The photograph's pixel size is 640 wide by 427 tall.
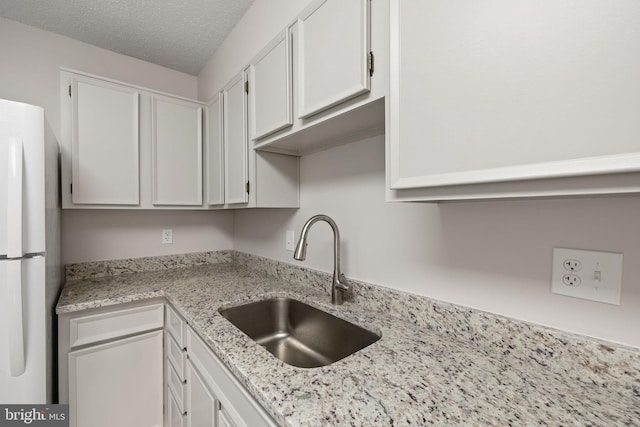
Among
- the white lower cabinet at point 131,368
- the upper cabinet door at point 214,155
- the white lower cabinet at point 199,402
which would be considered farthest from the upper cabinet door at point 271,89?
the white lower cabinet at point 199,402

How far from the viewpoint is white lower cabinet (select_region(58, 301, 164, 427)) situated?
4.29 feet

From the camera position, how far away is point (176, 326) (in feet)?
4.48

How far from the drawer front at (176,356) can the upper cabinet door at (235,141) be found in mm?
799

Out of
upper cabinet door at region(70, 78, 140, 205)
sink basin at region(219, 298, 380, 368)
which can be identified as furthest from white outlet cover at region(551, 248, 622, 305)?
upper cabinet door at region(70, 78, 140, 205)

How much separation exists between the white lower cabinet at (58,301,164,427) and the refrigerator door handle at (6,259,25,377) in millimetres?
328

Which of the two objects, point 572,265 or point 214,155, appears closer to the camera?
point 572,265

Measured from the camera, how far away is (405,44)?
0.67 metres

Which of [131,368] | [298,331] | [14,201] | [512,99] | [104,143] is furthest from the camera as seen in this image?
[104,143]

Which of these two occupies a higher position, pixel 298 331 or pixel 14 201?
pixel 14 201

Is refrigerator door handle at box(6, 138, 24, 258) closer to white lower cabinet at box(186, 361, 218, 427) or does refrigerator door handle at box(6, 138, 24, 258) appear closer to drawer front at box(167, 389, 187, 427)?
white lower cabinet at box(186, 361, 218, 427)

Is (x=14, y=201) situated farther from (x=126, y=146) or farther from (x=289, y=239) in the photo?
(x=289, y=239)

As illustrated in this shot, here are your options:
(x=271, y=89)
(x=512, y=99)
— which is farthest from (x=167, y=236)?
(x=512, y=99)

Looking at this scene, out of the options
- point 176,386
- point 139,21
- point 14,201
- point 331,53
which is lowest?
point 176,386

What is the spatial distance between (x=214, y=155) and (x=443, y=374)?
1.70m
